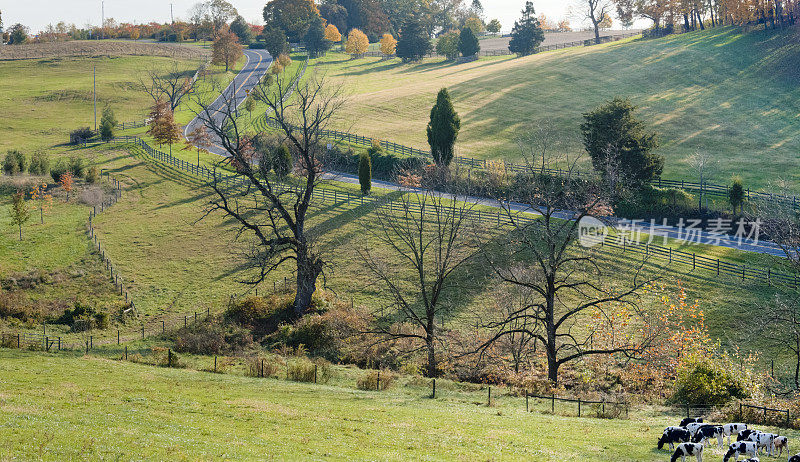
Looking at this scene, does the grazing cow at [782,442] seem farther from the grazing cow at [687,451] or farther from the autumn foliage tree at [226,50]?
the autumn foliage tree at [226,50]

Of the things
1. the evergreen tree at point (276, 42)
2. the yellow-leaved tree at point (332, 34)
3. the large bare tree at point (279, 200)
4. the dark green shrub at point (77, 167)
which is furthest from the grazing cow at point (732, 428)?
the yellow-leaved tree at point (332, 34)

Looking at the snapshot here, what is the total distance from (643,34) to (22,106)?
352 feet

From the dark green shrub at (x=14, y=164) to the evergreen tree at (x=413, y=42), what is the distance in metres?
84.5

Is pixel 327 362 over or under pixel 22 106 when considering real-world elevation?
under

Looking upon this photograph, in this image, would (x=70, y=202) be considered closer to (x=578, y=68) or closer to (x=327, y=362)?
(x=327, y=362)

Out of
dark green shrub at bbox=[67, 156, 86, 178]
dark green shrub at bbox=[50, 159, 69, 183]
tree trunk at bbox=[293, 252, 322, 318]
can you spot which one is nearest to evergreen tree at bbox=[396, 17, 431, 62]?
dark green shrub at bbox=[67, 156, 86, 178]

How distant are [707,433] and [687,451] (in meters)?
1.74

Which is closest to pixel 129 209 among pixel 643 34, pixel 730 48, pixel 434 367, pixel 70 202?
pixel 70 202

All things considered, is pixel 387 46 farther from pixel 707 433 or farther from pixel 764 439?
pixel 764 439

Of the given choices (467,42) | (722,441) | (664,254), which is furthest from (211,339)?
(467,42)

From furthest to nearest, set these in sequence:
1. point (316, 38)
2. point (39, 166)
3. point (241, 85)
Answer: point (316, 38) < point (241, 85) < point (39, 166)

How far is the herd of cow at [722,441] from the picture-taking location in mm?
18094

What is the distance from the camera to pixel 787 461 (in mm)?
18359

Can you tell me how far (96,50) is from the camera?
133500 millimetres
